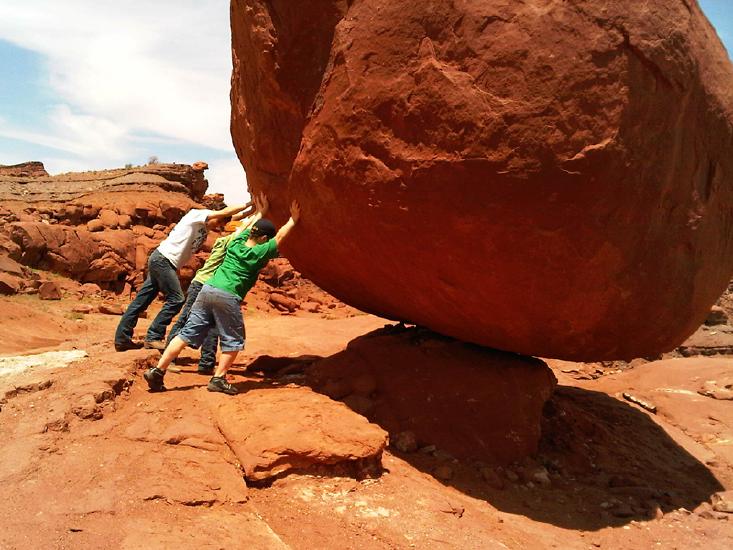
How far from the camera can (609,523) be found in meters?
3.34

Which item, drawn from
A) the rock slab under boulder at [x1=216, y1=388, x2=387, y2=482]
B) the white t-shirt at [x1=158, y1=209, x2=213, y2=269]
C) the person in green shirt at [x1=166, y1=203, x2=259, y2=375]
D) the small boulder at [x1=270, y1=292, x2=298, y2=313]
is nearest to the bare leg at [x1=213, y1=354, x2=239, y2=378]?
the rock slab under boulder at [x1=216, y1=388, x2=387, y2=482]

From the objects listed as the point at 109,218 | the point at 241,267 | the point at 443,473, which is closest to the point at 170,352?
the point at 241,267

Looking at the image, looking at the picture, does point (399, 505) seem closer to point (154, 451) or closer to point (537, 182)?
point (154, 451)

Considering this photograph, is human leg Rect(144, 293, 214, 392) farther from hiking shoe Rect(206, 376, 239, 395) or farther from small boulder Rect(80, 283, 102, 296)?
small boulder Rect(80, 283, 102, 296)

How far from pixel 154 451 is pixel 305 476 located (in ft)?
2.36

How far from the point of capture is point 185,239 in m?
5.00

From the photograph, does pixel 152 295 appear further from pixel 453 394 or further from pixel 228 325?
pixel 453 394

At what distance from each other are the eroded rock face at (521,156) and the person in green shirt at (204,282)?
2.93ft

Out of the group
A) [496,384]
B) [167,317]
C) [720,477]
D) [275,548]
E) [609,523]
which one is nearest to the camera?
[275,548]

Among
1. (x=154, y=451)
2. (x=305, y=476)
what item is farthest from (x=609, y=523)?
(x=154, y=451)

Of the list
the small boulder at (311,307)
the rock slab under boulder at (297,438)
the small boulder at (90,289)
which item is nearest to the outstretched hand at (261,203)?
the rock slab under boulder at (297,438)

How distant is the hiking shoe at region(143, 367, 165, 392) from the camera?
3.46 metres

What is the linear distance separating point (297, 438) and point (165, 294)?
92.8 inches

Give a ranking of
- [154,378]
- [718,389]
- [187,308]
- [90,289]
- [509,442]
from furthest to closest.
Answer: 1. [90,289]
2. [718,389]
3. [187,308]
4. [509,442]
5. [154,378]
